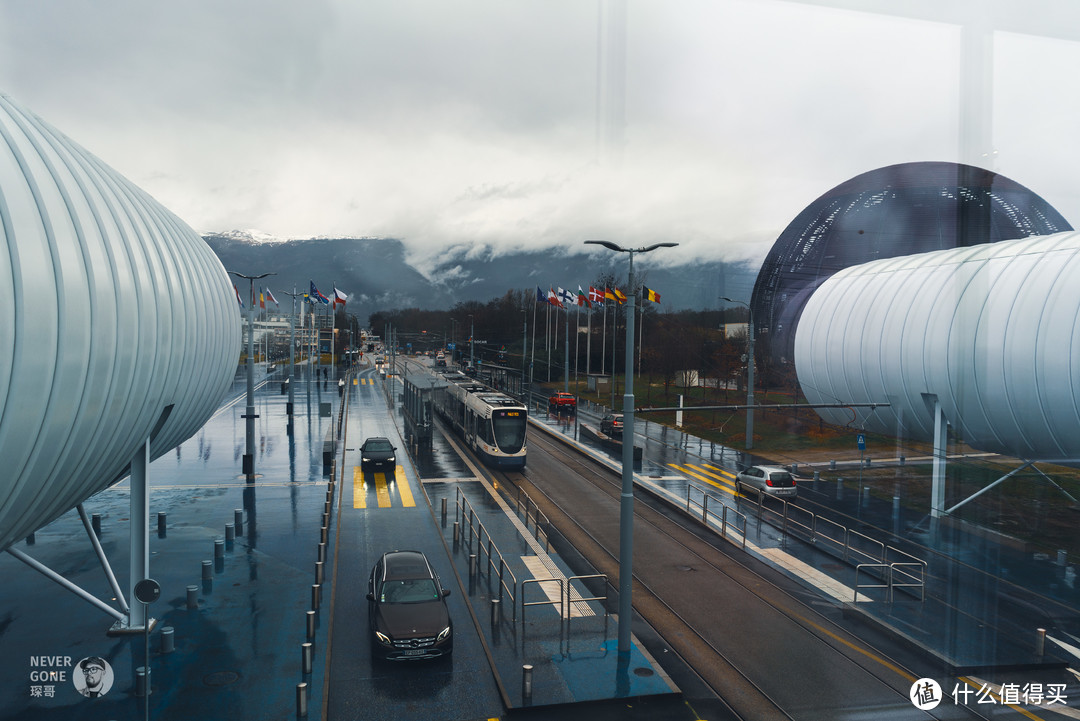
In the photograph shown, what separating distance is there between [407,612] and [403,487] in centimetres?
1285

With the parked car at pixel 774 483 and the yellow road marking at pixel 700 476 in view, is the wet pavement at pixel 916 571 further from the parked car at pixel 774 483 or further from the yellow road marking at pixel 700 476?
the parked car at pixel 774 483

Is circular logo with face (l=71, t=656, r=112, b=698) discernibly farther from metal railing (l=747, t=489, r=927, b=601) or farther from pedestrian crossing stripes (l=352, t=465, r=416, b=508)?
metal railing (l=747, t=489, r=927, b=601)

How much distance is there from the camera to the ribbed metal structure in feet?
36.5

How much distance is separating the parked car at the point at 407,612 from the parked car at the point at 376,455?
1366 centimetres

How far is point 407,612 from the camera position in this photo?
11109 millimetres

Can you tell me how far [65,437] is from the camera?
6059 millimetres

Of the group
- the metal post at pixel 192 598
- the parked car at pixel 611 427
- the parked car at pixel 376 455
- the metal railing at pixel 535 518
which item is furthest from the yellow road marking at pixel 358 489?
the parked car at pixel 611 427

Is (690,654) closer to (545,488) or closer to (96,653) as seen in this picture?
(96,653)

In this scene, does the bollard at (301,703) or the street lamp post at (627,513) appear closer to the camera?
the bollard at (301,703)

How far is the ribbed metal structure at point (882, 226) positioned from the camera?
1113cm

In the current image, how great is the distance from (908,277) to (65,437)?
2318 cm

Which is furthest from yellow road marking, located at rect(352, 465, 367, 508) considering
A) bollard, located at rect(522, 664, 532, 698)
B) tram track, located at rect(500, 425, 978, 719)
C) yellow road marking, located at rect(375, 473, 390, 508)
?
bollard, located at rect(522, 664, 532, 698)

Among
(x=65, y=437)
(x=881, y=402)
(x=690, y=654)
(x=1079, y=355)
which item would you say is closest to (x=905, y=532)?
(x=881, y=402)

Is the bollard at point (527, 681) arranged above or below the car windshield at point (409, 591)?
below
